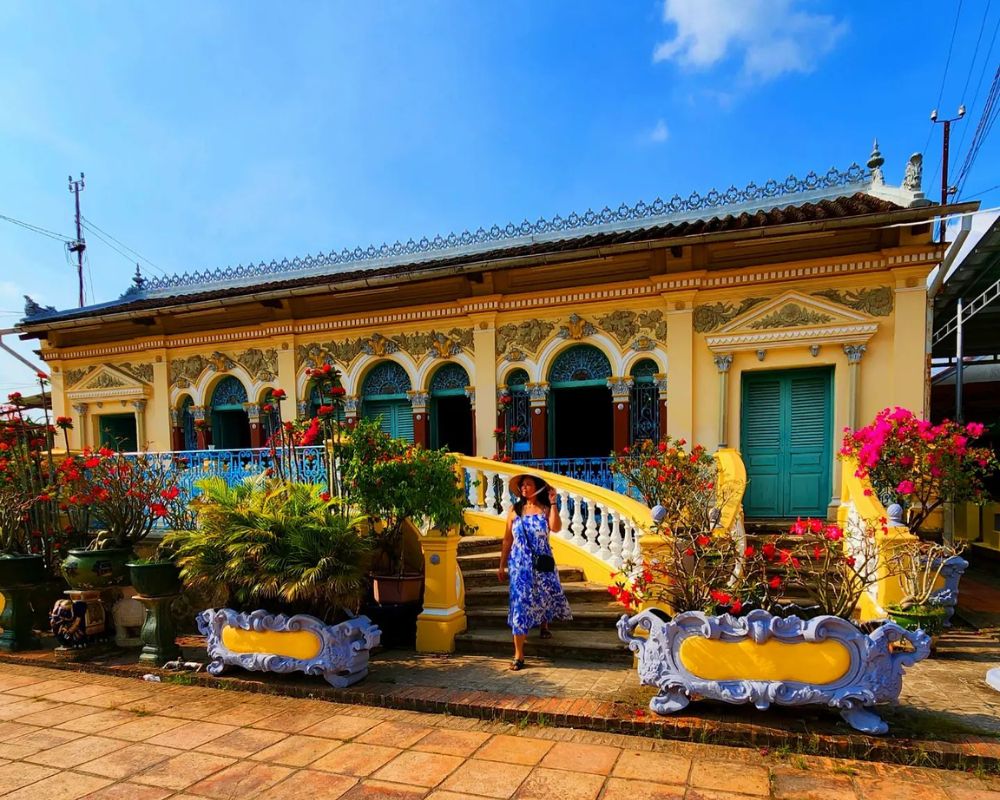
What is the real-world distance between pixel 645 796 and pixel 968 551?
9456 millimetres

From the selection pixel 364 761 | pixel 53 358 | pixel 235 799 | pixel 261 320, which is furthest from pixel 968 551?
pixel 53 358

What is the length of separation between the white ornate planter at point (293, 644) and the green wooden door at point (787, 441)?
229 inches

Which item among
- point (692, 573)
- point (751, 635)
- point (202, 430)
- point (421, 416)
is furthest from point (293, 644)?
point (202, 430)

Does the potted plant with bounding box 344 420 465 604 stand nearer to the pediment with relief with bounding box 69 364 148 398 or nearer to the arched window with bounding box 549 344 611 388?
the arched window with bounding box 549 344 611 388

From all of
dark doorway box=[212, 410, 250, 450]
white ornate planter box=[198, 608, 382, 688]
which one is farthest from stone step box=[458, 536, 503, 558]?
dark doorway box=[212, 410, 250, 450]

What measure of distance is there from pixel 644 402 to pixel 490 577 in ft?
12.7

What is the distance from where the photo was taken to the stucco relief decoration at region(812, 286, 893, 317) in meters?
7.59

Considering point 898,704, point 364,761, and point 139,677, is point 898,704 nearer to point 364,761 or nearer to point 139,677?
point 364,761

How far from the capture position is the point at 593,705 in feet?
13.1

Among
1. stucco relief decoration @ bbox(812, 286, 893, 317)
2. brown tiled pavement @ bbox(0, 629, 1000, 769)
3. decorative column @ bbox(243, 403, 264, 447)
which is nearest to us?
brown tiled pavement @ bbox(0, 629, 1000, 769)

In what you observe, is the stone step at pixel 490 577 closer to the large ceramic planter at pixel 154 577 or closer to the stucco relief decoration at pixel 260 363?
the large ceramic planter at pixel 154 577

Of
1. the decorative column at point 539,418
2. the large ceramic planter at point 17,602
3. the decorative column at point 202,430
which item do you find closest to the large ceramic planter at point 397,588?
the large ceramic planter at point 17,602

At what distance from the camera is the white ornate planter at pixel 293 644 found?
4570 mm

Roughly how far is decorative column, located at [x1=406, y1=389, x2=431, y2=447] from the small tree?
6.40m
